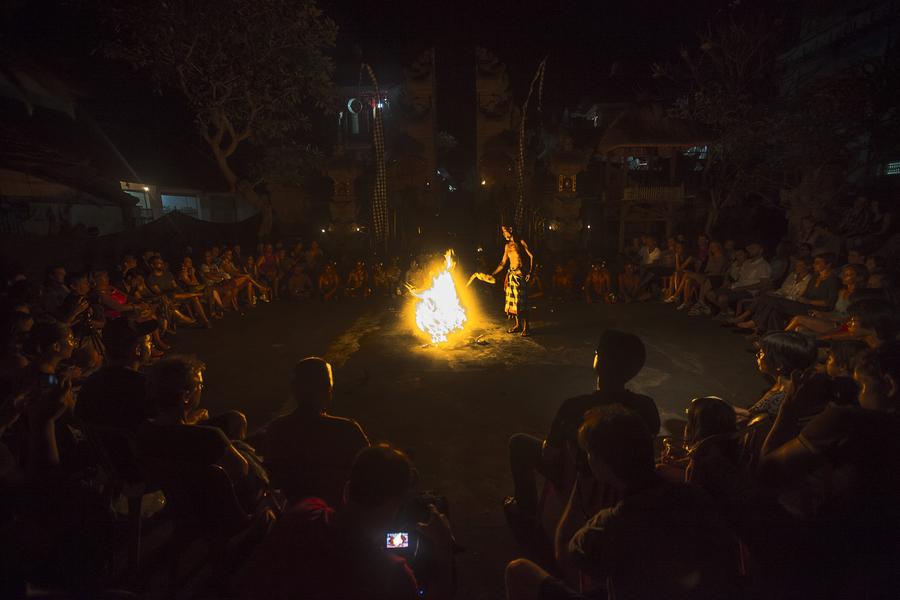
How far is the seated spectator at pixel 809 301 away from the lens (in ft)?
25.4

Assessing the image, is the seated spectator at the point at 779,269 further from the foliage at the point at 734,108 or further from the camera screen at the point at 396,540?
the camera screen at the point at 396,540

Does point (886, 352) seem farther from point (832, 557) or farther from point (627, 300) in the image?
point (627, 300)

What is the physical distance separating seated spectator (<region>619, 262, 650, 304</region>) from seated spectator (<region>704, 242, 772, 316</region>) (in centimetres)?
222

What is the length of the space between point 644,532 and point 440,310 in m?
7.54

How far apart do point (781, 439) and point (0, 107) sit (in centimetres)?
2302

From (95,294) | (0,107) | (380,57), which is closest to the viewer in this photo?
(95,294)

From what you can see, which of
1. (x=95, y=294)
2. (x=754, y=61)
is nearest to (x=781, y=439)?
(x=95, y=294)

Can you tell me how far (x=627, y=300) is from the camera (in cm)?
1233

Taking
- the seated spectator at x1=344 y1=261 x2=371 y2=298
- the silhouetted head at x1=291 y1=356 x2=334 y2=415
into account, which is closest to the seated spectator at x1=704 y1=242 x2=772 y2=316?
the seated spectator at x1=344 y1=261 x2=371 y2=298

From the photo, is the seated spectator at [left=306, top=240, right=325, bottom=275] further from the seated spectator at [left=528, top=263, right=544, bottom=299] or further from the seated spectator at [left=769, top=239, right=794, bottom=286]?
the seated spectator at [left=769, top=239, right=794, bottom=286]

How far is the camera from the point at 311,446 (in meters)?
2.66

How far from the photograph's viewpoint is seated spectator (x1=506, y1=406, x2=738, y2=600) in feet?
5.20

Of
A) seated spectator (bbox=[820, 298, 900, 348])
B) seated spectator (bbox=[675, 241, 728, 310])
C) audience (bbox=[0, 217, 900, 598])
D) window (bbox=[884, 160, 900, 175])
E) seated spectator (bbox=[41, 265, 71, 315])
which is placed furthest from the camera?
window (bbox=[884, 160, 900, 175])

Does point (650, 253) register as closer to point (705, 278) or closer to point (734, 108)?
point (705, 278)
